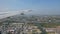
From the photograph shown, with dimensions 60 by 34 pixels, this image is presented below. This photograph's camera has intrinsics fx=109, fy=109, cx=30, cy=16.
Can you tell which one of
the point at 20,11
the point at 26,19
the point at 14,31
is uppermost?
the point at 20,11

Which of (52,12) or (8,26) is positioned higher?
(52,12)

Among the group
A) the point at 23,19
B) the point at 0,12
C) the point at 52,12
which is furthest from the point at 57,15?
the point at 0,12

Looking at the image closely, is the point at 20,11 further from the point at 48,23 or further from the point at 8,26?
the point at 48,23

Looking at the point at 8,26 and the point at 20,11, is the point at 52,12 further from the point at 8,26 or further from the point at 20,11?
the point at 8,26

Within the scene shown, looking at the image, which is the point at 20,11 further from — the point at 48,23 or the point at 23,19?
the point at 48,23

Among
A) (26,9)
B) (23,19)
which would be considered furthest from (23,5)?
(23,19)

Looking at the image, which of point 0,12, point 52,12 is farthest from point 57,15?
point 0,12

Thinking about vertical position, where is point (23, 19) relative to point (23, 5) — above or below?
below
